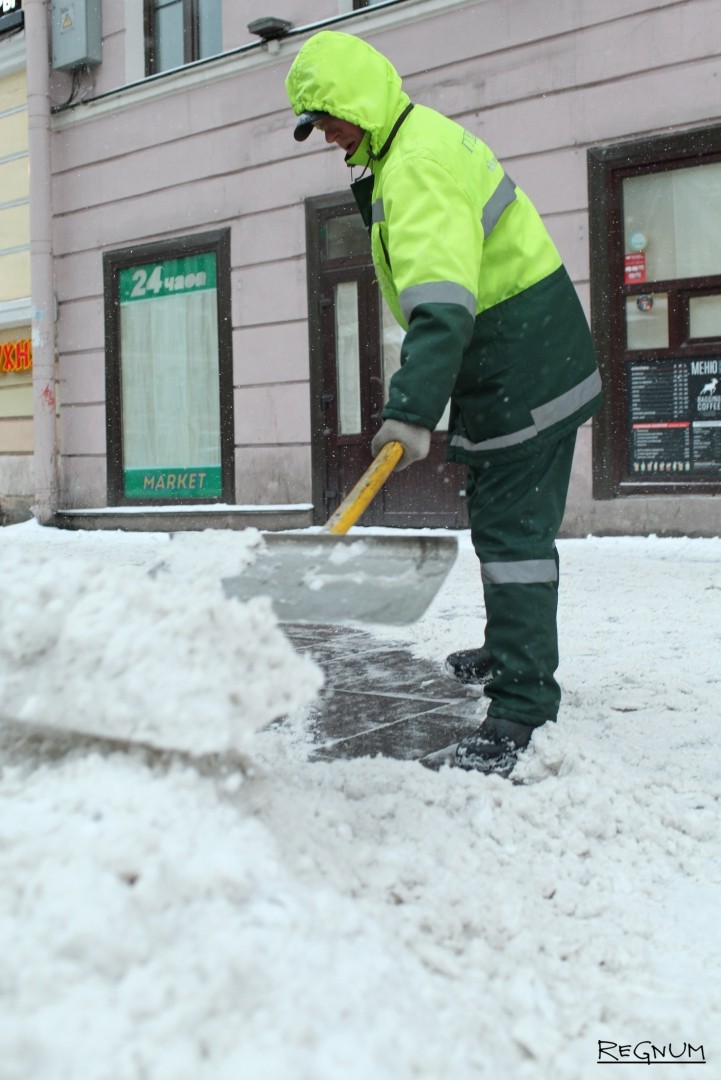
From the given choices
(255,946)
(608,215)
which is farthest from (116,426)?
(255,946)

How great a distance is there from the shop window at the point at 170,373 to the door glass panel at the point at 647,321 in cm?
374

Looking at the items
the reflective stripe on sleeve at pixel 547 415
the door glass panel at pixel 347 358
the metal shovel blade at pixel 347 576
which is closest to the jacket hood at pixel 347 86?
the reflective stripe on sleeve at pixel 547 415

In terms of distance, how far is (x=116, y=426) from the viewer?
436 inches

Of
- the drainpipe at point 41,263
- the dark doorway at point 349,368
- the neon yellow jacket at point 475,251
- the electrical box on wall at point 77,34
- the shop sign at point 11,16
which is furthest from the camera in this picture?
the shop sign at point 11,16

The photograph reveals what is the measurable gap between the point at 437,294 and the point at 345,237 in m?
7.03

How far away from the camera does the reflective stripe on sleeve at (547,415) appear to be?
115 inches

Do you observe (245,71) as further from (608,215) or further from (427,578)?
(427,578)

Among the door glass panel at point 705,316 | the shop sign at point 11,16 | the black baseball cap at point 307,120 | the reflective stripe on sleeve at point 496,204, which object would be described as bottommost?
the reflective stripe on sleeve at point 496,204

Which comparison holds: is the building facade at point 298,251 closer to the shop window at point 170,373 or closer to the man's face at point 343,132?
the shop window at point 170,373

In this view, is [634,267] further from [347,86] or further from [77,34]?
[77,34]

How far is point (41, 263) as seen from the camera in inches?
442

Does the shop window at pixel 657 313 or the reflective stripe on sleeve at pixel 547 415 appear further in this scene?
the shop window at pixel 657 313

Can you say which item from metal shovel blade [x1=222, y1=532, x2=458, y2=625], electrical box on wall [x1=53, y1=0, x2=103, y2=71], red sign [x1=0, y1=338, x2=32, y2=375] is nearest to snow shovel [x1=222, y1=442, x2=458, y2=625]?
metal shovel blade [x1=222, y1=532, x2=458, y2=625]

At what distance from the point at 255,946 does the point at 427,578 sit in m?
0.93
